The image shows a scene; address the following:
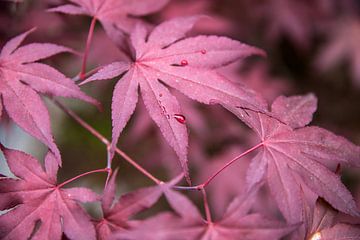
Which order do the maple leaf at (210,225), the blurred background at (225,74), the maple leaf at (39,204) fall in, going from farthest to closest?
the blurred background at (225,74)
the maple leaf at (39,204)
the maple leaf at (210,225)

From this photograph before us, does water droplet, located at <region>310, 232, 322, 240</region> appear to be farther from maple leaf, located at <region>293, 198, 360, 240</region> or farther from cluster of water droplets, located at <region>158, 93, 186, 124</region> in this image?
cluster of water droplets, located at <region>158, 93, 186, 124</region>

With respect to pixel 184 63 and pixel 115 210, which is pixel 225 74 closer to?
pixel 184 63

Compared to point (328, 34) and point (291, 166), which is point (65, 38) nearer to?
point (291, 166)

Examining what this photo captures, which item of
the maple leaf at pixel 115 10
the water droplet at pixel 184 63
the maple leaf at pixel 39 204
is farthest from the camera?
the maple leaf at pixel 115 10

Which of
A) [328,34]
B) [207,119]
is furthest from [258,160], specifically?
[328,34]

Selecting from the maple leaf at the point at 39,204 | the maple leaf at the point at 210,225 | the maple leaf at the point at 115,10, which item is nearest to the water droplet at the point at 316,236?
the maple leaf at the point at 210,225

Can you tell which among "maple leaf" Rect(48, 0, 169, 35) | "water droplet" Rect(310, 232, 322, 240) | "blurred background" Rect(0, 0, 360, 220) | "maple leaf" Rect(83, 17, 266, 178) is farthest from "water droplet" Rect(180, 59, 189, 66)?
"blurred background" Rect(0, 0, 360, 220)

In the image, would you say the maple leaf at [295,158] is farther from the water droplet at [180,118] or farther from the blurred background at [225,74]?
the blurred background at [225,74]
